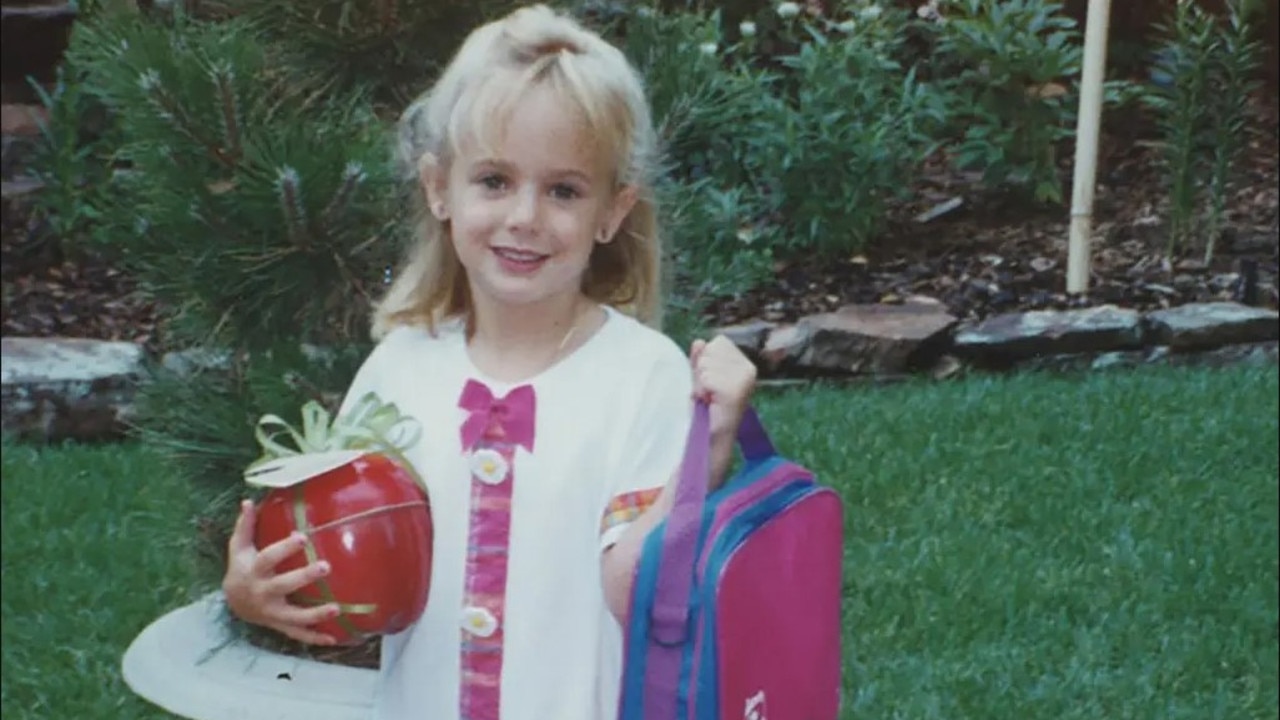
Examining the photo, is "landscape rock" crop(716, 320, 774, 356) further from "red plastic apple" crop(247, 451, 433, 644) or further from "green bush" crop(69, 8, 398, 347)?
"red plastic apple" crop(247, 451, 433, 644)

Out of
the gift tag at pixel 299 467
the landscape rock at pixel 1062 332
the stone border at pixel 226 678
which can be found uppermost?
the gift tag at pixel 299 467

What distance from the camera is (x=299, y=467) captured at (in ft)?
4.39

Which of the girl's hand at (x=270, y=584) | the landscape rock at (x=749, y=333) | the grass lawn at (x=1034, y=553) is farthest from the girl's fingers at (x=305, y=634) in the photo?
the landscape rock at (x=749, y=333)

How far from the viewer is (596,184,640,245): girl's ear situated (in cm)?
144

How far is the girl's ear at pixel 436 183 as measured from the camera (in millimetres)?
1456

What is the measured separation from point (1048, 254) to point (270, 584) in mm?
776

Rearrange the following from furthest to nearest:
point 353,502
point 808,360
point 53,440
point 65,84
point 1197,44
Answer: point 53,440, point 65,84, point 808,360, point 1197,44, point 353,502

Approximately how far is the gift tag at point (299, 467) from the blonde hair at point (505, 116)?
0.19 metres

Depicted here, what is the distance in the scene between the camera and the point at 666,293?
5.89ft

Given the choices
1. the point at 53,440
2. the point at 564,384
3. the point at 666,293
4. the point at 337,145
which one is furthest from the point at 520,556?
the point at 53,440

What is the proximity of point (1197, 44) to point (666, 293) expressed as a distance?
0.52 meters

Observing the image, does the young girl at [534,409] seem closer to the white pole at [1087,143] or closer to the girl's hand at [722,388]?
the girl's hand at [722,388]

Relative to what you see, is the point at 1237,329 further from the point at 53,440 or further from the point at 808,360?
the point at 53,440

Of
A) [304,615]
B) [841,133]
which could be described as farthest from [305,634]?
[841,133]
